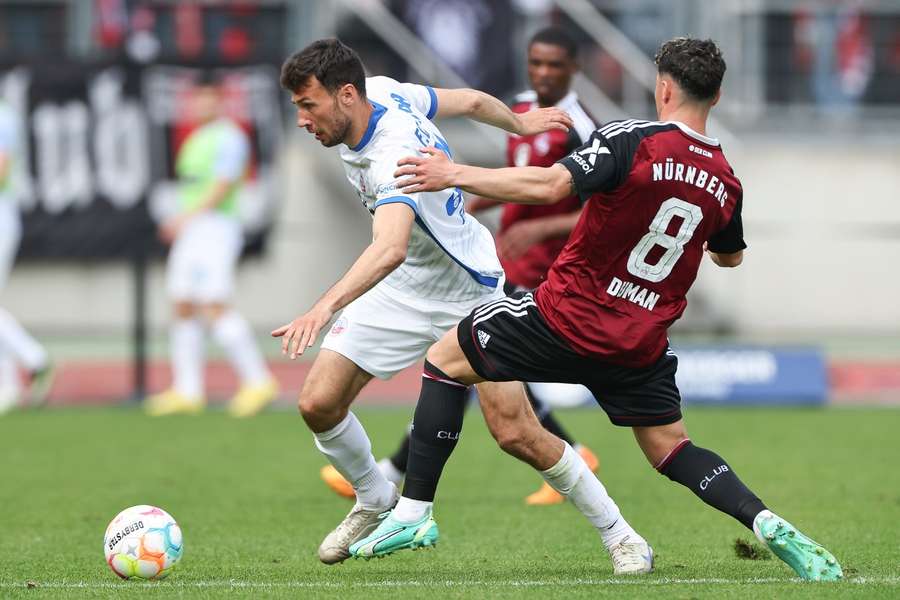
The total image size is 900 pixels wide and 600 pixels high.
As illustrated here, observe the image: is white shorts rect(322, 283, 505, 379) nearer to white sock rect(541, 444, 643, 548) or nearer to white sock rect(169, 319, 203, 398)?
white sock rect(541, 444, 643, 548)

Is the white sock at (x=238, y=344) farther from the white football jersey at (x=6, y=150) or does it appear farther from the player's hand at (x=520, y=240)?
the player's hand at (x=520, y=240)

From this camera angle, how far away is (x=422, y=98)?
6129mm

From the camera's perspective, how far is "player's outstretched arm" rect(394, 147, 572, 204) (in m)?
4.93

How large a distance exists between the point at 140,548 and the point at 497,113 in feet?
7.30

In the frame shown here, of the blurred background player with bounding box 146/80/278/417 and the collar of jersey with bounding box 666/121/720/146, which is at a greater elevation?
the collar of jersey with bounding box 666/121/720/146

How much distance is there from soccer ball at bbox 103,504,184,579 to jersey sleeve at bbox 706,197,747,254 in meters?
2.27

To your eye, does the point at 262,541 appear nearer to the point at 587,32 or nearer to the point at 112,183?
the point at 112,183

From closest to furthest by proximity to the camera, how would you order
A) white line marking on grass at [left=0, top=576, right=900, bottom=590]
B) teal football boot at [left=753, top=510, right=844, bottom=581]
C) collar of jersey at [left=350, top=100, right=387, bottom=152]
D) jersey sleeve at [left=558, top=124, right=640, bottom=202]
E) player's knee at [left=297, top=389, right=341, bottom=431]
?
jersey sleeve at [left=558, top=124, right=640, bottom=202]
teal football boot at [left=753, top=510, right=844, bottom=581]
white line marking on grass at [left=0, top=576, right=900, bottom=590]
collar of jersey at [left=350, top=100, right=387, bottom=152]
player's knee at [left=297, top=389, right=341, bottom=431]

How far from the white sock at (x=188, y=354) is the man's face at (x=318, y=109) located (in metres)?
7.63

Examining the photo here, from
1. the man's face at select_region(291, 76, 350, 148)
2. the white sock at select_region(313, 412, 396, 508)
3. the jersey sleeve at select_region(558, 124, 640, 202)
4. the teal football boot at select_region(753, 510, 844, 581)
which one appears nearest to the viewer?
the jersey sleeve at select_region(558, 124, 640, 202)

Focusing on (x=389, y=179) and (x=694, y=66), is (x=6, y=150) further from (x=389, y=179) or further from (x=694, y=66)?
(x=694, y=66)

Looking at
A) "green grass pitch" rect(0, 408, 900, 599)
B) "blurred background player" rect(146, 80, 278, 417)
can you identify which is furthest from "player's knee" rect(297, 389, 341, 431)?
"blurred background player" rect(146, 80, 278, 417)

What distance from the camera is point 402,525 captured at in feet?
18.0

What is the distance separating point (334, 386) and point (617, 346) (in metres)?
1.24
